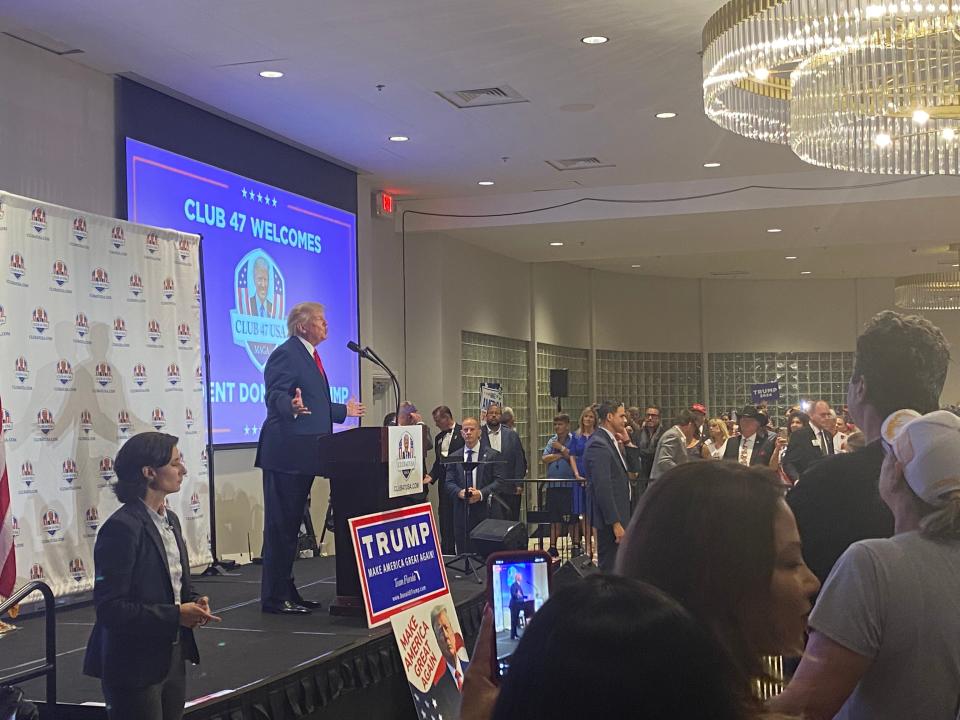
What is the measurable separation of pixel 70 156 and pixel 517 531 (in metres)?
3.69

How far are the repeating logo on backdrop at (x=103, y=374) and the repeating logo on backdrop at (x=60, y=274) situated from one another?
0.54m

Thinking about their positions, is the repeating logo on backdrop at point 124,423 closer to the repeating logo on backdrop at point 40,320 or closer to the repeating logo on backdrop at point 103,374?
the repeating logo on backdrop at point 103,374

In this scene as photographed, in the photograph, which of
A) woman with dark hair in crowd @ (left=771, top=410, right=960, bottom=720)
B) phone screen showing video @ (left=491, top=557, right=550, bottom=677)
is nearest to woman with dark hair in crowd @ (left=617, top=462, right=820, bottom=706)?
woman with dark hair in crowd @ (left=771, top=410, right=960, bottom=720)

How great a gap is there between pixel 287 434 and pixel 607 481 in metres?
2.73

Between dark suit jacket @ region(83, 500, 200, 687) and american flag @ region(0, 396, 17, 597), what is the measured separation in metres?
2.74

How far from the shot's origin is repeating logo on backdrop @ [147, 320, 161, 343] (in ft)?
23.1

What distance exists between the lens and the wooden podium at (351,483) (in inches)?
212

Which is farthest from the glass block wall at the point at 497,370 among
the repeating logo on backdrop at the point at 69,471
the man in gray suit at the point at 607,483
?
the repeating logo on backdrop at the point at 69,471

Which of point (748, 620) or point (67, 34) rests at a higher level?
point (67, 34)

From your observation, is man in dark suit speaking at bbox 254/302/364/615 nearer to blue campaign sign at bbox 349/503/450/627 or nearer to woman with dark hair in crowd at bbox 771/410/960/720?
blue campaign sign at bbox 349/503/450/627

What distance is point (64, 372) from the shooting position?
247 inches

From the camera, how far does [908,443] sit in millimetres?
1803

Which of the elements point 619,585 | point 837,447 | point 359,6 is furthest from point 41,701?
point 837,447

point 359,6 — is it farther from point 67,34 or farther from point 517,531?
point 517,531
